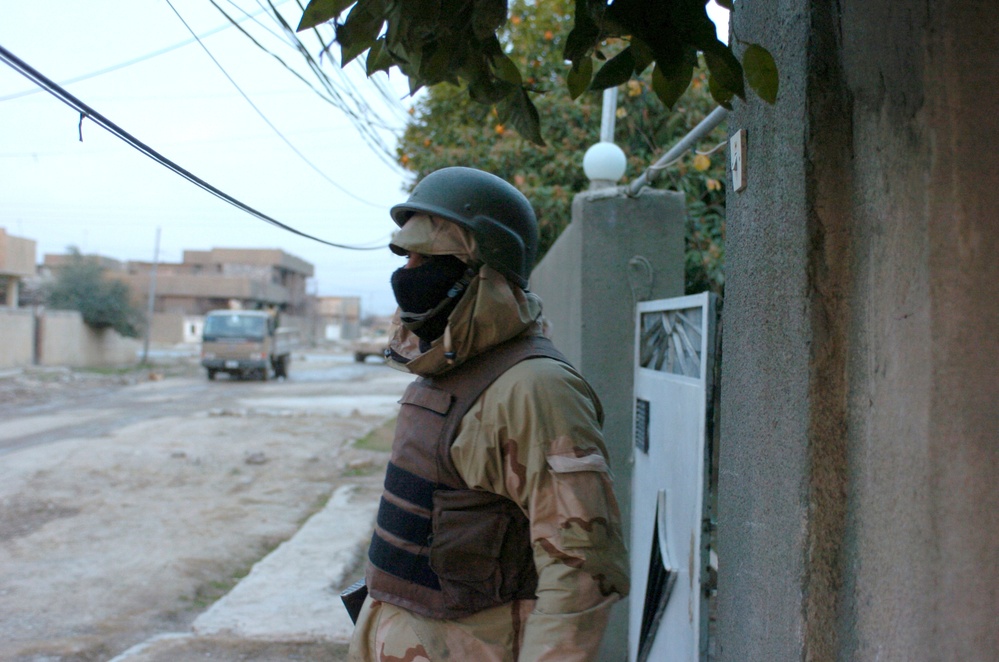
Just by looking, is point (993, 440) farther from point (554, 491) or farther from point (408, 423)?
point (408, 423)

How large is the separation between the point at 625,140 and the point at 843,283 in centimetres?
509

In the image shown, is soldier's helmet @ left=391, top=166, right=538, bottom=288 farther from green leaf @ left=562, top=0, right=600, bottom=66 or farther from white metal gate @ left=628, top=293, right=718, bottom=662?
white metal gate @ left=628, top=293, right=718, bottom=662

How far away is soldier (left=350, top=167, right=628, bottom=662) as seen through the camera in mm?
1461

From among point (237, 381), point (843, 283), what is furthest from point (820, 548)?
point (237, 381)

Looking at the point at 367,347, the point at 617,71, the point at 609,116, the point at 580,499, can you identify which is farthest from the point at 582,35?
the point at 367,347

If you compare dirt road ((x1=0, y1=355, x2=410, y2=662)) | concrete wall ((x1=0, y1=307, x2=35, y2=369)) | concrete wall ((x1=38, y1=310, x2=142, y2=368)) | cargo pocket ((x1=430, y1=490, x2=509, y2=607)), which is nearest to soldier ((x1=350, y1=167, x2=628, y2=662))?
cargo pocket ((x1=430, y1=490, x2=509, y2=607))

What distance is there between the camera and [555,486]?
149 cm

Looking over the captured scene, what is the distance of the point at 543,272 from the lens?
5.36m

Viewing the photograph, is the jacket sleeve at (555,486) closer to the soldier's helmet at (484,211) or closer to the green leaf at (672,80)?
→ the soldier's helmet at (484,211)

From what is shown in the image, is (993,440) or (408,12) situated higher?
(408,12)

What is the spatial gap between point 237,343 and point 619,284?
70.5 ft

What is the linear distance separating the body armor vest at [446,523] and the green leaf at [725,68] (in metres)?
0.63

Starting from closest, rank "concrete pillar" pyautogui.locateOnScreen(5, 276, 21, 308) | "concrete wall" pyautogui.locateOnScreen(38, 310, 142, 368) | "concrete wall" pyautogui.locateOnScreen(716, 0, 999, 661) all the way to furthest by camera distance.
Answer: "concrete wall" pyautogui.locateOnScreen(716, 0, 999, 661) → "concrete wall" pyautogui.locateOnScreen(38, 310, 142, 368) → "concrete pillar" pyautogui.locateOnScreen(5, 276, 21, 308)

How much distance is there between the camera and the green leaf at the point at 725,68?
1373 millimetres
